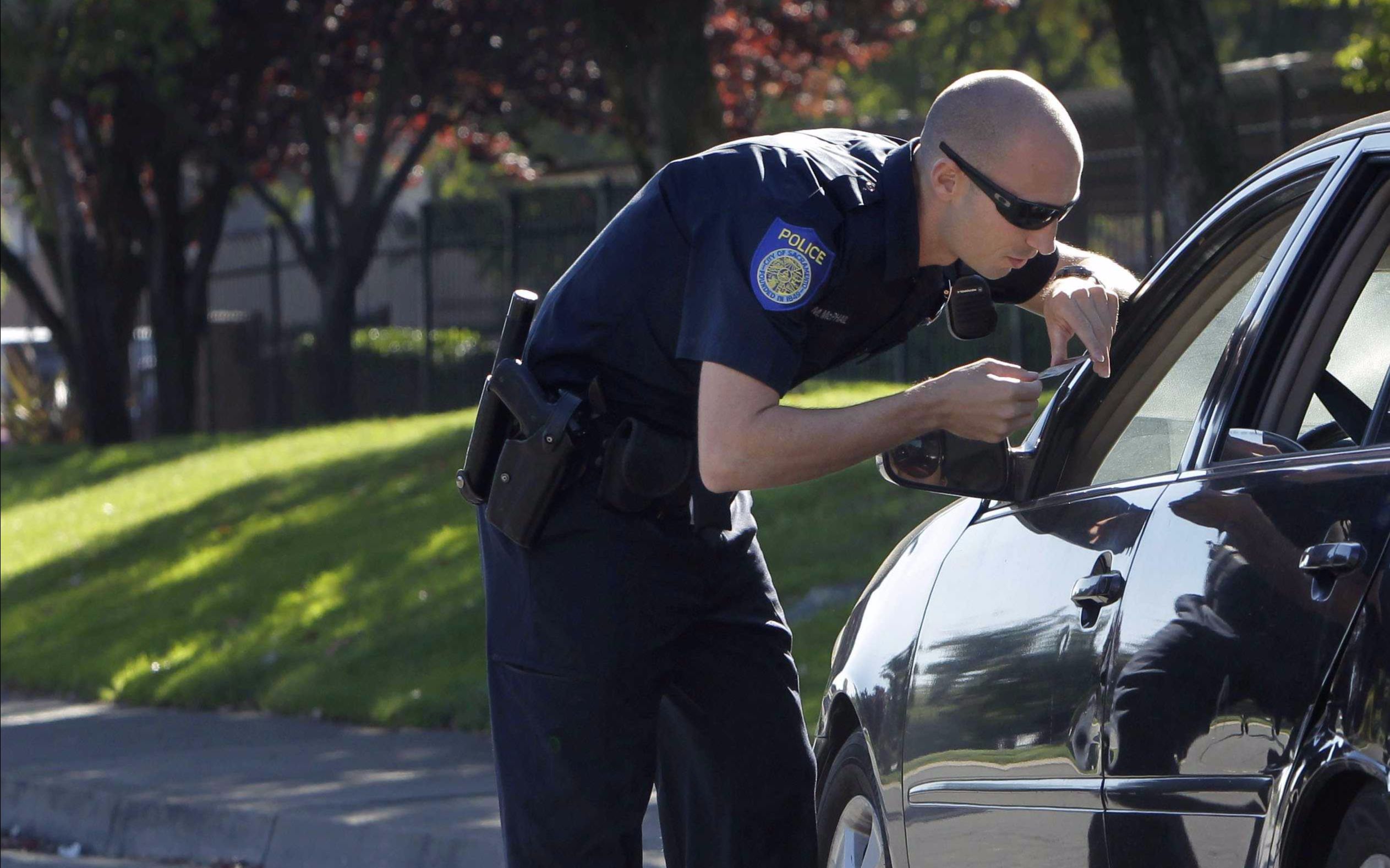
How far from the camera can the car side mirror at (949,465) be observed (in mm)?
3090

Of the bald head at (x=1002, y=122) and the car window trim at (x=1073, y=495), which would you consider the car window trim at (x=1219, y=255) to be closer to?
the car window trim at (x=1073, y=495)

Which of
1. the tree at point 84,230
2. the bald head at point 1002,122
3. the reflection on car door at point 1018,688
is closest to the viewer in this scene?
the reflection on car door at point 1018,688

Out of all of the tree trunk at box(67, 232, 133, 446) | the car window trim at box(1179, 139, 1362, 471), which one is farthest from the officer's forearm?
the tree trunk at box(67, 232, 133, 446)

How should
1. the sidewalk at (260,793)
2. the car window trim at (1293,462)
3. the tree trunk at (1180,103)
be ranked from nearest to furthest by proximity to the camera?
the car window trim at (1293,462) < the sidewalk at (260,793) < the tree trunk at (1180,103)

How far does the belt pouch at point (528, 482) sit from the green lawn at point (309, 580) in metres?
4.01

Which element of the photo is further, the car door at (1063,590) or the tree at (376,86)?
the tree at (376,86)

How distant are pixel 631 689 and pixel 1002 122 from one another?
1.07 metres

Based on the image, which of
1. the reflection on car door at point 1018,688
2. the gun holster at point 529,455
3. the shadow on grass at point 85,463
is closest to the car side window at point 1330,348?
the reflection on car door at point 1018,688

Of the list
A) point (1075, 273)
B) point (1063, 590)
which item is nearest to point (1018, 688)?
point (1063, 590)

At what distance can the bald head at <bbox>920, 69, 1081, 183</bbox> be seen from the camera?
9.67 ft

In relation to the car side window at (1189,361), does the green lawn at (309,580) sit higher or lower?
lower

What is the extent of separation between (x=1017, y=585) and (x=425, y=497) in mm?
9391

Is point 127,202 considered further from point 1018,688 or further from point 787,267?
point 1018,688

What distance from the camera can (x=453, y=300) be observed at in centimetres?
2023
